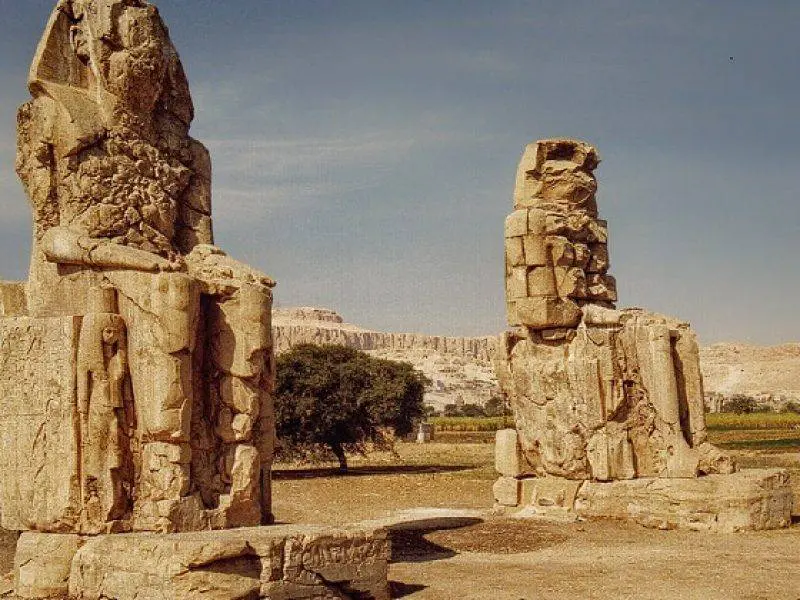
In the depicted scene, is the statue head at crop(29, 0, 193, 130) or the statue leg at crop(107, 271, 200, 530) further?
the statue head at crop(29, 0, 193, 130)

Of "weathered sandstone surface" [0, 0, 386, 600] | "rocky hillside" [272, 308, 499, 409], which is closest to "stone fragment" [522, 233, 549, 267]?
"weathered sandstone surface" [0, 0, 386, 600]

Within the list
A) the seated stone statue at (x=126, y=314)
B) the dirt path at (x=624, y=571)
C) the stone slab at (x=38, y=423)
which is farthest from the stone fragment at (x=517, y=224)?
the stone slab at (x=38, y=423)

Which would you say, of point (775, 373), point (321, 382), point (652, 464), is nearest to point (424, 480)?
point (321, 382)

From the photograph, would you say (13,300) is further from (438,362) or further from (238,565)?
(438,362)

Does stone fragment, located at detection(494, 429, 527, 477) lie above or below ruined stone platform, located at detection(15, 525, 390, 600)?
above

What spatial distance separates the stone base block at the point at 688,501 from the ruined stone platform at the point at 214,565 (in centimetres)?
572

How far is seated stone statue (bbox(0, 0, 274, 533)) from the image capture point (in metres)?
8.72

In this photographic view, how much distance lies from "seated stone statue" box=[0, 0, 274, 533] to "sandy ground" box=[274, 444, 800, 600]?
1968 millimetres

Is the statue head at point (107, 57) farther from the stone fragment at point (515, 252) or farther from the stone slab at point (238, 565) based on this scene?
the stone fragment at point (515, 252)

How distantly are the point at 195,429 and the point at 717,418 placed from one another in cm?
5169

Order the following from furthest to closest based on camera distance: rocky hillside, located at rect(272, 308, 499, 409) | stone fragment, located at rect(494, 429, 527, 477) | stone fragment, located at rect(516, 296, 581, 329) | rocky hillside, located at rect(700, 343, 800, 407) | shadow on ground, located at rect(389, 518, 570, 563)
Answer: rocky hillside, located at rect(272, 308, 499, 409) → rocky hillside, located at rect(700, 343, 800, 407) → stone fragment, located at rect(494, 429, 527, 477) → stone fragment, located at rect(516, 296, 581, 329) → shadow on ground, located at rect(389, 518, 570, 563)

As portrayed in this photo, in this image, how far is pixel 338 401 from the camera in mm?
27766

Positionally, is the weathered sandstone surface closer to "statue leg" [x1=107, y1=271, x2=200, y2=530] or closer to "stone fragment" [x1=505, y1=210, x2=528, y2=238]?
"statue leg" [x1=107, y1=271, x2=200, y2=530]

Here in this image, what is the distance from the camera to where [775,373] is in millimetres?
117000
